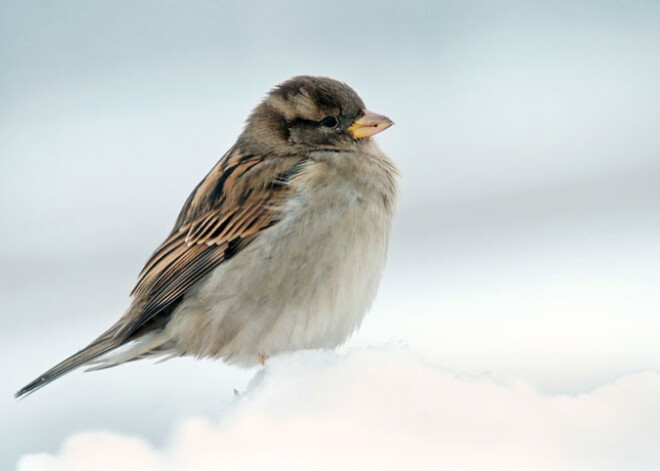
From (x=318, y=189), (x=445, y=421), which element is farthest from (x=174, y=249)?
(x=445, y=421)

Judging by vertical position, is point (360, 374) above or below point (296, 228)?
below

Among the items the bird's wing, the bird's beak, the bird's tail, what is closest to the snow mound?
the bird's tail

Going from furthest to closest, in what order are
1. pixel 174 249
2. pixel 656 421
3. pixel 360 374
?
pixel 174 249, pixel 360 374, pixel 656 421

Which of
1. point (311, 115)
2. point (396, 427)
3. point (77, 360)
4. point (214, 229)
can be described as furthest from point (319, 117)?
point (396, 427)

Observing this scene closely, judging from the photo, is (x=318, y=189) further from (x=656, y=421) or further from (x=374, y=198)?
(x=656, y=421)

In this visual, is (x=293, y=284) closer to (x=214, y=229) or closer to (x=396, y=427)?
(x=214, y=229)

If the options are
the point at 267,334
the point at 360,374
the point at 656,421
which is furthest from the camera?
the point at 267,334
